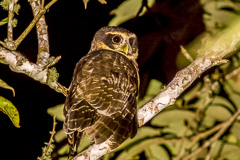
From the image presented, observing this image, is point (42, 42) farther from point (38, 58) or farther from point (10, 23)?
point (10, 23)

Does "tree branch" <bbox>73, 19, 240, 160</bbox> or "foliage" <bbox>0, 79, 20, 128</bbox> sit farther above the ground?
"foliage" <bbox>0, 79, 20, 128</bbox>

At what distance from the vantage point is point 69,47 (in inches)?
190

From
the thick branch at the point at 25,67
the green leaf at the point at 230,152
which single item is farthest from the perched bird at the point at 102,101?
the green leaf at the point at 230,152

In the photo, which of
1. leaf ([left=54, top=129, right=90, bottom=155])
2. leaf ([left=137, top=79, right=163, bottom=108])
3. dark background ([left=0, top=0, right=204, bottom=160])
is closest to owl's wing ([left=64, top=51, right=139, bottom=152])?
leaf ([left=137, top=79, right=163, bottom=108])

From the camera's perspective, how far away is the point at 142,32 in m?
4.16

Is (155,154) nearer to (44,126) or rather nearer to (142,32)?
(142,32)

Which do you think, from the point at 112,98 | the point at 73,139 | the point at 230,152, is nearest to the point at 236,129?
the point at 230,152

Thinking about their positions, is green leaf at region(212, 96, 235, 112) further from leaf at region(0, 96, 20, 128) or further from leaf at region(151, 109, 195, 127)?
leaf at region(0, 96, 20, 128)

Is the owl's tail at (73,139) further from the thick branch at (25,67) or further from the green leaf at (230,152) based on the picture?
the green leaf at (230,152)

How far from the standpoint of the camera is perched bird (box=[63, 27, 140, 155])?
89.3 inches

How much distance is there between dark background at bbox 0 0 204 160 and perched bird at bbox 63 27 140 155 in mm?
896

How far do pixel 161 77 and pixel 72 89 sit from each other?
5.31 ft

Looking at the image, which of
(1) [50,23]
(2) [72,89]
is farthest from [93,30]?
(2) [72,89]

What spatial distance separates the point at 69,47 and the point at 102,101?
8.49 feet
